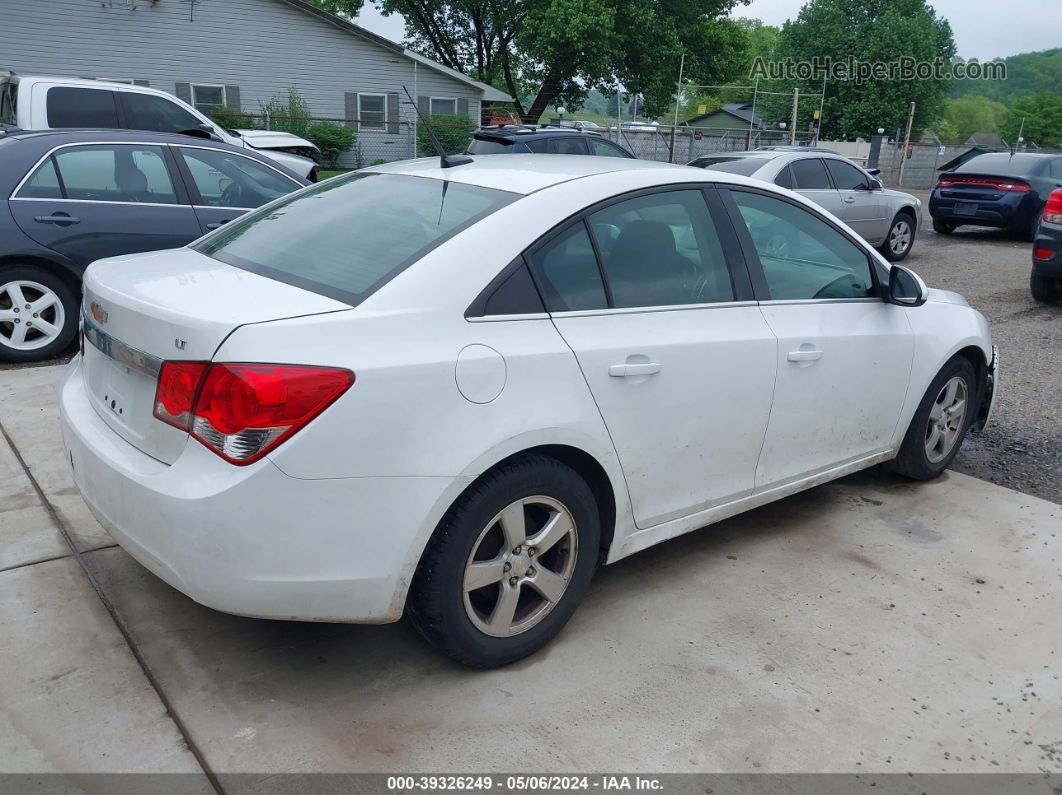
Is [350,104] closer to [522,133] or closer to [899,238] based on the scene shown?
[522,133]

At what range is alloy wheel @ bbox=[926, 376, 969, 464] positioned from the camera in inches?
182

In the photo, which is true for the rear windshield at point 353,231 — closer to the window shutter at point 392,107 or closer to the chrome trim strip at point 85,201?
the chrome trim strip at point 85,201

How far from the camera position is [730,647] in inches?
127

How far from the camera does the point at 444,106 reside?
93.5ft

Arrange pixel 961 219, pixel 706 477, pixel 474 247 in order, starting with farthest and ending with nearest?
pixel 961 219 < pixel 706 477 < pixel 474 247

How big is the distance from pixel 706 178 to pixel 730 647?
179 cm

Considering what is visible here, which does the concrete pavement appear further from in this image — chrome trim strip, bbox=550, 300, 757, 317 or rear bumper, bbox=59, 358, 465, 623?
chrome trim strip, bbox=550, 300, 757, 317

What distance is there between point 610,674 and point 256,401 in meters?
1.46

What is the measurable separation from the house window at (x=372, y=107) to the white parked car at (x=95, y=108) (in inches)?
654

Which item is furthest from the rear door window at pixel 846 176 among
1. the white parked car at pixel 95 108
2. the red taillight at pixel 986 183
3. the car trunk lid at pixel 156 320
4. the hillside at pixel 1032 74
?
the hillside at pixel 1032 74

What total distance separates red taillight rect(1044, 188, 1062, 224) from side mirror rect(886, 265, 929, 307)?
573cm

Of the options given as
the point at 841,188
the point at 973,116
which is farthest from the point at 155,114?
the point at 973,116

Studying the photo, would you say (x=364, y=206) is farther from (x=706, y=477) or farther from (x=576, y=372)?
(x=706, y=477)

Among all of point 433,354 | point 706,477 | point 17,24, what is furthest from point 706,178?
point 17,24
